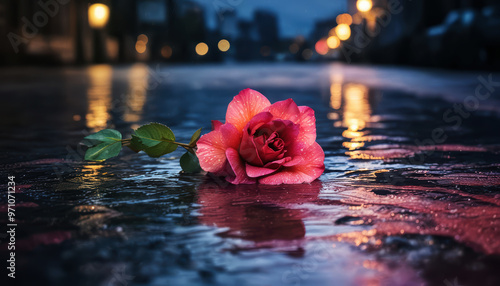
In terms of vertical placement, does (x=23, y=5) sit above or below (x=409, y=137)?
above

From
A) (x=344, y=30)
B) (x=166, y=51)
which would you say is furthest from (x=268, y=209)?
(x=166, y=51)

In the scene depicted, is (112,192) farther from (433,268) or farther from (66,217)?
(433,268)

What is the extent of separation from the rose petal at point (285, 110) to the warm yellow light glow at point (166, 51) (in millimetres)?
41759

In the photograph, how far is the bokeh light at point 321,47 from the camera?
165ft

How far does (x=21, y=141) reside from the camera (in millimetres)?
3479

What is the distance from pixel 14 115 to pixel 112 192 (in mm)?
3502

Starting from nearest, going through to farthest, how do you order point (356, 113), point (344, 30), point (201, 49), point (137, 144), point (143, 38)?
1. point (137, 144)
2. point (356, 113)
3. point (344, 30)
4. point (143, 38)
5. point (201, 49)

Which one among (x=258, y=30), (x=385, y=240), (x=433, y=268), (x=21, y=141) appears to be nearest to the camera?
(x=433, y=268)

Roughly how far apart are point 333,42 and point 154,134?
46158mm

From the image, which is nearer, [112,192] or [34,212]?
[34,212]

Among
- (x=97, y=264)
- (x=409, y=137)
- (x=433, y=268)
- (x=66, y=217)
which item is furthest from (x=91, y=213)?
(x=409, y=137)

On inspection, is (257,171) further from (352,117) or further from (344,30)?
(344,30)

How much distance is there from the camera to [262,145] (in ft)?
6.75

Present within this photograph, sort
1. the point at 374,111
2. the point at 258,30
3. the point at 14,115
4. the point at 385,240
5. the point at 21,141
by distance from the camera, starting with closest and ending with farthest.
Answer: the point at 385,240
the point at 21,141
the point at 14,115
the point at 374,111
the point at 258,30
